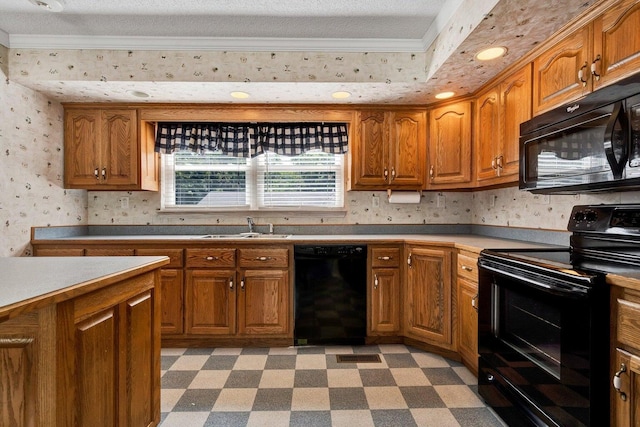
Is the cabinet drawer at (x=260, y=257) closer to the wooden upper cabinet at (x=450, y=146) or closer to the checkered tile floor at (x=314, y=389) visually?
the checkered tile floor at (x=314, y=389)

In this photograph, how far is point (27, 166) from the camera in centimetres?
268

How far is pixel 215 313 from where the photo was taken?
2764 millimetres

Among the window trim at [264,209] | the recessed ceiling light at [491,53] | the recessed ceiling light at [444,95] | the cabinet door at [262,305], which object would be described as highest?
the recessed ceiling light at [491,53]

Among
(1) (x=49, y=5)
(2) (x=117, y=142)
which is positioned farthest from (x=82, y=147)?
(1) (x=49, y=5)

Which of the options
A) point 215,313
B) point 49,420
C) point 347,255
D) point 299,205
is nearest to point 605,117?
point 347,255

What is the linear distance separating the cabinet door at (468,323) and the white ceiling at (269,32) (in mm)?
1525

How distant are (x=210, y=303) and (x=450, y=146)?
2449 millimetres

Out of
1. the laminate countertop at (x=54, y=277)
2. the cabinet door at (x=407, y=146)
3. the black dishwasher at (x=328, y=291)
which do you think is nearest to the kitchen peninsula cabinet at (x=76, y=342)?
the laminate countertop at (x=54, y=277)

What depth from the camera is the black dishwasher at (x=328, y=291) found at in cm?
278

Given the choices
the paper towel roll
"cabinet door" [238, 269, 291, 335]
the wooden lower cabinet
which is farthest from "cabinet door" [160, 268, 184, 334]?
the wooden lower cabinet

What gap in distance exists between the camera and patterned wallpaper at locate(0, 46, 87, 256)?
2498mm

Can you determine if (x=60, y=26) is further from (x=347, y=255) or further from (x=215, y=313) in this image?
(x=347, y=255)

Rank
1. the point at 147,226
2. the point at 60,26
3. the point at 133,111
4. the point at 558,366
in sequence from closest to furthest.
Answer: the point at 558,366
the point at 60,26
the point at 133,111
the point at 147,226

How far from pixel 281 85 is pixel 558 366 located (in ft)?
7.95
